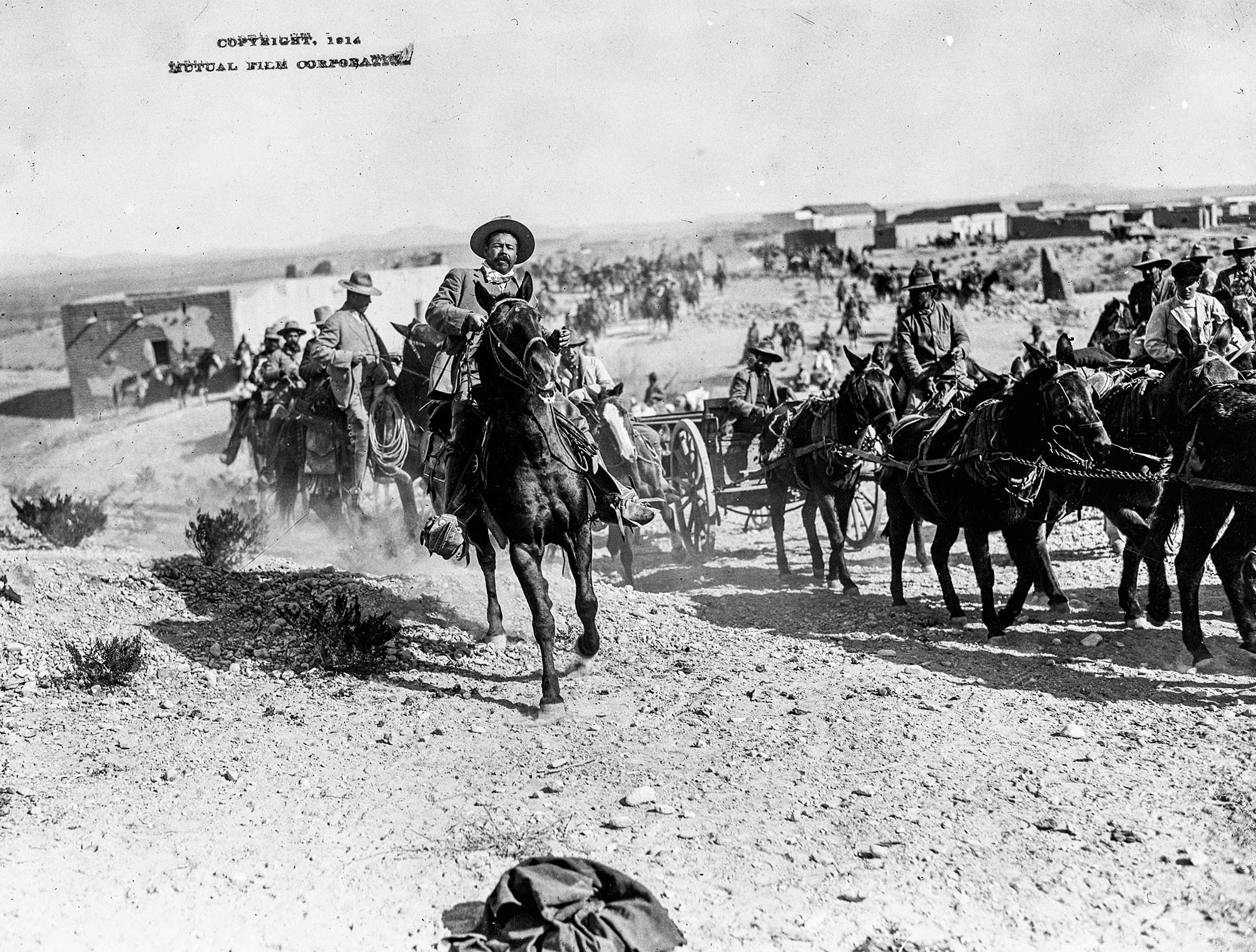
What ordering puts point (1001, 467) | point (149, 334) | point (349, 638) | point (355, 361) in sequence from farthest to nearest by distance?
point (149, 334), point (355, 361), point (1001, 467), point (349, 638)

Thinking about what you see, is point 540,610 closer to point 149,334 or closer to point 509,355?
point 509,355

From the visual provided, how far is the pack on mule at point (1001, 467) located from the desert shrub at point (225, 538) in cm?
623

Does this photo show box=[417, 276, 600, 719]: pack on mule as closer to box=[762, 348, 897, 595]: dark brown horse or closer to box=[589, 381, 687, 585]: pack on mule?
box=[589, 381, 687, 585]: pack on mule

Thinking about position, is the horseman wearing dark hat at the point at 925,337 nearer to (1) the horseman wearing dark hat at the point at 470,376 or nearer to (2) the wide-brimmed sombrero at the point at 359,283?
(1) the horseman wearing dark hat at the point at 470,376

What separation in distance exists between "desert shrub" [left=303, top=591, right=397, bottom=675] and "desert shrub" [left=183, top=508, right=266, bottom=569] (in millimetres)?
2371

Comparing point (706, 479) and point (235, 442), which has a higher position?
point (235, 442)

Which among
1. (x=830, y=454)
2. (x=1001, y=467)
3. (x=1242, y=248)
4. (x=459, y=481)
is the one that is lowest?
(x=830, y=454)

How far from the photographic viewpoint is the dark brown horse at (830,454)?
11.0 metres

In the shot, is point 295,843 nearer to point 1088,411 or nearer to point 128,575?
point 128,575

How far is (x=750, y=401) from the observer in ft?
44.1

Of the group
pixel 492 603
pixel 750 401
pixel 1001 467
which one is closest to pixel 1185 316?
pixel 1001 467

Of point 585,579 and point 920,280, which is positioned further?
point 920,280

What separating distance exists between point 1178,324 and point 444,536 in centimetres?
606

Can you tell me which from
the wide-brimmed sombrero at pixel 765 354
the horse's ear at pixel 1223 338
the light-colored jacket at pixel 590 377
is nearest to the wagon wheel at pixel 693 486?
the wide-brimmed sombrero at pixel 765 354
